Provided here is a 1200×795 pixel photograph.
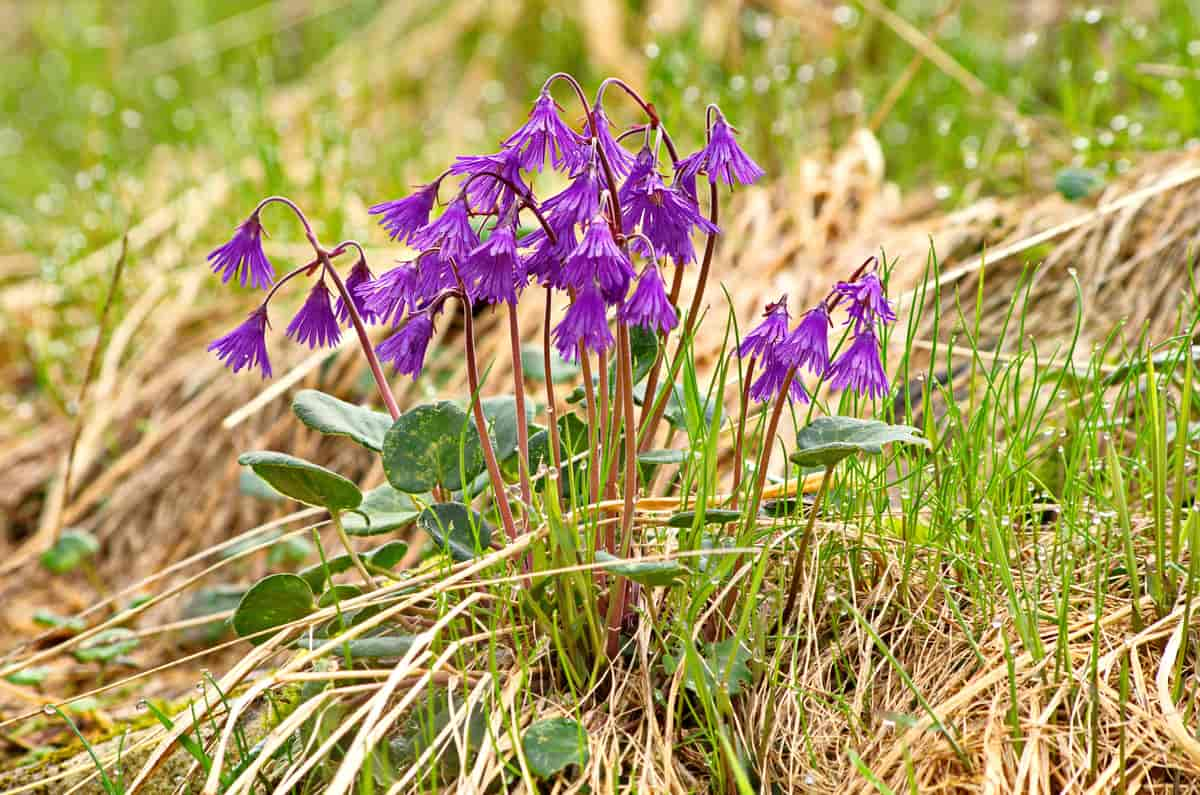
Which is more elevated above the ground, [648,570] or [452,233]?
[452,233]

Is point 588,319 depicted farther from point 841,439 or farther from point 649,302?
point 841,439

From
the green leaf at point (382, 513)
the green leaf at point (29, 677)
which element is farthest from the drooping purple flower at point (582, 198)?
the green leaf at point (29, 677)

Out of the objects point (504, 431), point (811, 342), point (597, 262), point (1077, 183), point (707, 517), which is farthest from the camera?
point (1077, 183)

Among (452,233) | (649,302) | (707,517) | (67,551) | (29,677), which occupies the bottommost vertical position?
(29,677)

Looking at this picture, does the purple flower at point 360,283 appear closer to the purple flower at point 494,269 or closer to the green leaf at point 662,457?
the purple flower at point 494,269

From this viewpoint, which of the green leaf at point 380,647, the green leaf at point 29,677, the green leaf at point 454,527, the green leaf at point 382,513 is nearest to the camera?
the green leaf at point 380,647

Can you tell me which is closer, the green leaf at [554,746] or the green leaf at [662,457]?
the green leaf at [554,746]

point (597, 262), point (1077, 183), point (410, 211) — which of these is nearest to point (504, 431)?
point (410, 211)
